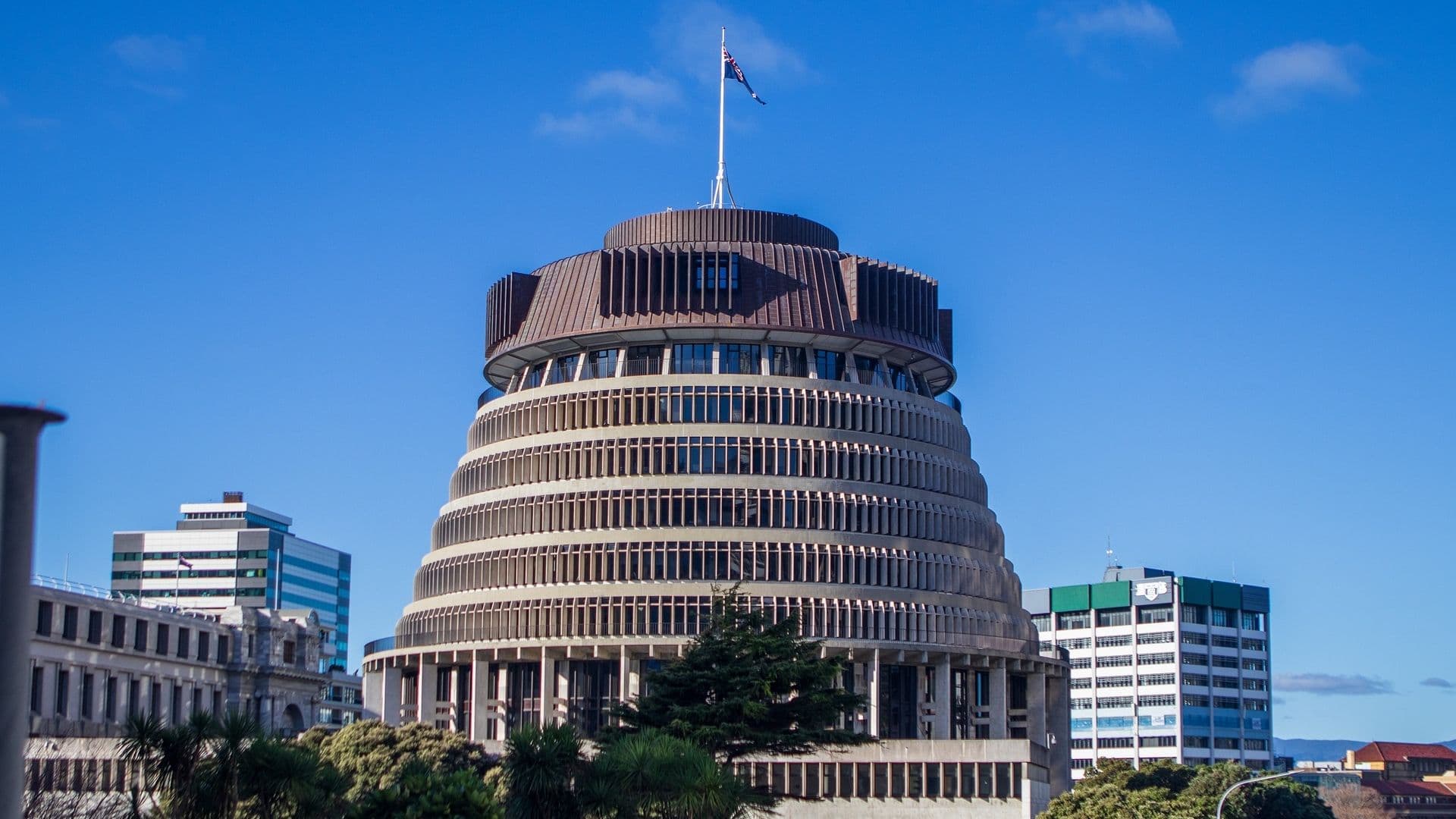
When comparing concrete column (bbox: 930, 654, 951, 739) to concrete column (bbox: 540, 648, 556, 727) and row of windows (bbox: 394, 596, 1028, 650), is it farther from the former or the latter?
concrete column (bbox: 540, 648, 556, 727)

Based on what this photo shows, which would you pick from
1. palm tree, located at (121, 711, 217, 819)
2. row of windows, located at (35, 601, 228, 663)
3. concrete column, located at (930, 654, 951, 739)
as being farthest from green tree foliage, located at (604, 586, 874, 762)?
concrete column, located at (930, 654, 951, 739)

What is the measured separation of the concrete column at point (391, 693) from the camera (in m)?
156

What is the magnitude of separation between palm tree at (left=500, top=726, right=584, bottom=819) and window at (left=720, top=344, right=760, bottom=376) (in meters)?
85.2

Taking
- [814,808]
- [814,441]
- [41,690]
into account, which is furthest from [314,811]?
[814,441]

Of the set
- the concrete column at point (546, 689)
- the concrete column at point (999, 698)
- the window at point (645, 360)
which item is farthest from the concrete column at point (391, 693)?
the concrete column at point (999, 698)

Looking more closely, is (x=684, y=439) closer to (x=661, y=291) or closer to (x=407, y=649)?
(x=661, y=291)

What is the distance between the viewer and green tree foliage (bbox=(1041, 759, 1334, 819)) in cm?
12162

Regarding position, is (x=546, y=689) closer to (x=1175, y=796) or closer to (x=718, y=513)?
(x=718, y=513)

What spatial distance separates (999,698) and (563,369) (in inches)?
1713

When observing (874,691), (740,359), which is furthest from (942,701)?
(740,359)

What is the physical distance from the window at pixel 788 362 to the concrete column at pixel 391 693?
3952cm

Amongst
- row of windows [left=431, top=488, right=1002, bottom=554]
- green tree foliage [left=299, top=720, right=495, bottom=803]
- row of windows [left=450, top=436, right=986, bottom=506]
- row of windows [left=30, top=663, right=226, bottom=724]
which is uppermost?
row of windows [left=450, top=436, right=986, bottom=506]

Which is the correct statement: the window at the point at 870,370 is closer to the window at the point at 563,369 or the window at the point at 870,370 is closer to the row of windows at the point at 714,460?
the row of windows at the point at 714,460

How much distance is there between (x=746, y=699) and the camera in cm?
9450
